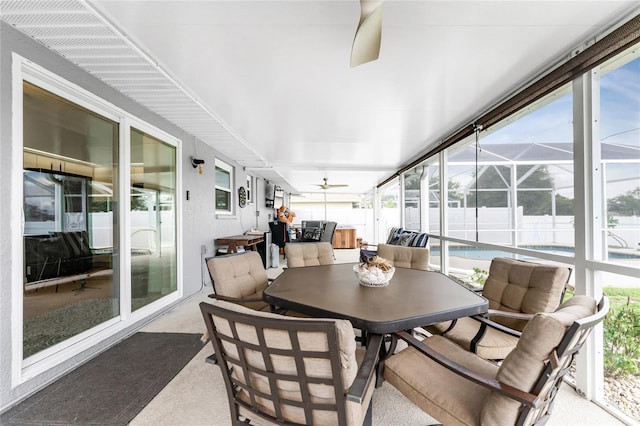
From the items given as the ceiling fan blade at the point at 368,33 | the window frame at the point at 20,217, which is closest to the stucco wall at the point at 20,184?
the window frame at the point at 20,217

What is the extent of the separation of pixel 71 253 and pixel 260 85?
2298mm

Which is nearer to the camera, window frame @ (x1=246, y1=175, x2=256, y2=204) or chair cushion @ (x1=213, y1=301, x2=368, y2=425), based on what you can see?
chair cushion @ (x1=213, y1=301, x2=368, y2=425)

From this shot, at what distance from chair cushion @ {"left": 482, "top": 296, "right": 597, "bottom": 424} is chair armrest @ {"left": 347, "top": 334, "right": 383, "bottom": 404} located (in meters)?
0.44

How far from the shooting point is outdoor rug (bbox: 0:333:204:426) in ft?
5.08

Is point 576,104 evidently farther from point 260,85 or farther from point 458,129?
point 260,85

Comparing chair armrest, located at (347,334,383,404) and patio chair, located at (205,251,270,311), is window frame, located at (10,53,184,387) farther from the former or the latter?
chair armrest, located at (347,334,383,404)

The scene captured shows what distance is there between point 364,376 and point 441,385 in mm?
488

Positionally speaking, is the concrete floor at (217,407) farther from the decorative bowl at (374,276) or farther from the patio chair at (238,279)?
the decorative bowl at (374,276)

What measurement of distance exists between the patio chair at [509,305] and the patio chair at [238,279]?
53.7 inches

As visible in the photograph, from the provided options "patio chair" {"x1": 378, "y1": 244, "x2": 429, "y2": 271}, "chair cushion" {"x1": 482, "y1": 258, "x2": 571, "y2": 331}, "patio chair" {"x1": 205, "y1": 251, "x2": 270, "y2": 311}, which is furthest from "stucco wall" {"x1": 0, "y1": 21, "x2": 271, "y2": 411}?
"chair cushion" {"x1": 482, "y1": 258, "x2": 571, "y2": 331}

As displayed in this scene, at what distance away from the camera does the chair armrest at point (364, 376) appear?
83cm

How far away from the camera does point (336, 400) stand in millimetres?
865

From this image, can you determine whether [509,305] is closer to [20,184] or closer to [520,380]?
[520,380]

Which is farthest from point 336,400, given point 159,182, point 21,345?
point 159,182
